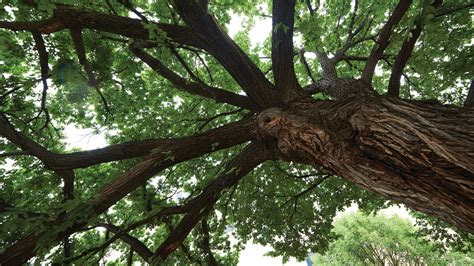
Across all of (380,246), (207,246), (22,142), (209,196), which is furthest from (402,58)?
(380,246)

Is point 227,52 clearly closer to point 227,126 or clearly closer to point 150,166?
point 227,126

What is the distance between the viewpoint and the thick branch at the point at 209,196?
3.53 metres

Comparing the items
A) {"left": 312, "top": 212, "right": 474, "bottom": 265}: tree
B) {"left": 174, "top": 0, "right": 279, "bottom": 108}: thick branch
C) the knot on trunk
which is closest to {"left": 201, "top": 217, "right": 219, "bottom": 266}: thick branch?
the knot on trunk

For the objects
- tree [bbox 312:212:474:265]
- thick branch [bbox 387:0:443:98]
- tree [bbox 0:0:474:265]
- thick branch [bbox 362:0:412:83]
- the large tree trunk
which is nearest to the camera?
the large tree trunk

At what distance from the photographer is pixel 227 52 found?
12.1ft

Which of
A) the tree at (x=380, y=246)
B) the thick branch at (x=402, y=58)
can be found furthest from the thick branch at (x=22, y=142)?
the tree at (x=380, y=246)

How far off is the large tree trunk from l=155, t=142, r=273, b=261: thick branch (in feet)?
2.80

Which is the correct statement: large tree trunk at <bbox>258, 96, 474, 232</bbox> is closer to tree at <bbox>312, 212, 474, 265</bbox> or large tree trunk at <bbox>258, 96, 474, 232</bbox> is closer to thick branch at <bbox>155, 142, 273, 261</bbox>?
thick branch at <bbox>155, 142, 273, 261</bbox>

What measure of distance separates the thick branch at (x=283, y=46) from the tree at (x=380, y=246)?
56.6 feet

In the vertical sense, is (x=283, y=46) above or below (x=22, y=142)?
above

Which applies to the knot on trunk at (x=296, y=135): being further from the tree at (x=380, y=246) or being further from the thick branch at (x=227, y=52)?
the tree at (x=380, y=246)

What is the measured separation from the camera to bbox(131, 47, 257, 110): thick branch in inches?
163

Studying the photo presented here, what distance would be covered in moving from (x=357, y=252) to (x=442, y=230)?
13.2 meters

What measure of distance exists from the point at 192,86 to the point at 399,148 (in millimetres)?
3182
